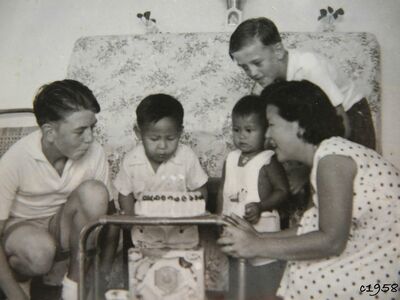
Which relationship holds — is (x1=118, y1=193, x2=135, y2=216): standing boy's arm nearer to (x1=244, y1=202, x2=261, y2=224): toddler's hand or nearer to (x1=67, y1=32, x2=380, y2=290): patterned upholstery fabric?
(x1=67, y1=32, x2=380, y2=290): patterned upholstery fabric

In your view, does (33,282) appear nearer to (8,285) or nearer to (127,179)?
(8,285)

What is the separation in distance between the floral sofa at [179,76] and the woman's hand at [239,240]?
1.35ft

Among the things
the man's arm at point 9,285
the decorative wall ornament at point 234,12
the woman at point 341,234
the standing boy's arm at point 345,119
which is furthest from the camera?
the decorative wall ornament at point 234,12

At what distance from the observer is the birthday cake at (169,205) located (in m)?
0.76

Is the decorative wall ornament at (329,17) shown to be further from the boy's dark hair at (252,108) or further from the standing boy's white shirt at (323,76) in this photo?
the boy's dark hair at (252,108)

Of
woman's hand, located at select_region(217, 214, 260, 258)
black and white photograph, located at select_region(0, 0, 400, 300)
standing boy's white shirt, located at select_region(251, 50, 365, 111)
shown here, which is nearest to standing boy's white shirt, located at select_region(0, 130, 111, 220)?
black and white photograph, located at select_region(0, 0, 400, 300)

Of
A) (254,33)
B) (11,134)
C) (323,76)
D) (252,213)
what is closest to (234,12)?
(254,33)

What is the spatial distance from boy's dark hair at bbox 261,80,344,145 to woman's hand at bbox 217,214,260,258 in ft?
0.57

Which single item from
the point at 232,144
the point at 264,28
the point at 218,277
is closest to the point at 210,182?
the point at 232,144

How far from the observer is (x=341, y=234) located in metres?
0.68

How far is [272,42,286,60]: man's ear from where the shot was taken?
3.36ft

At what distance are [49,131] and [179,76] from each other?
1.30 feet

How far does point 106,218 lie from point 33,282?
1.10ft

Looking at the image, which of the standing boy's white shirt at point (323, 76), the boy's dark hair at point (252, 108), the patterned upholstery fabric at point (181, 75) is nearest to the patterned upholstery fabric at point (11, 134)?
the patterned upholstery fabric at point (181, 75)
